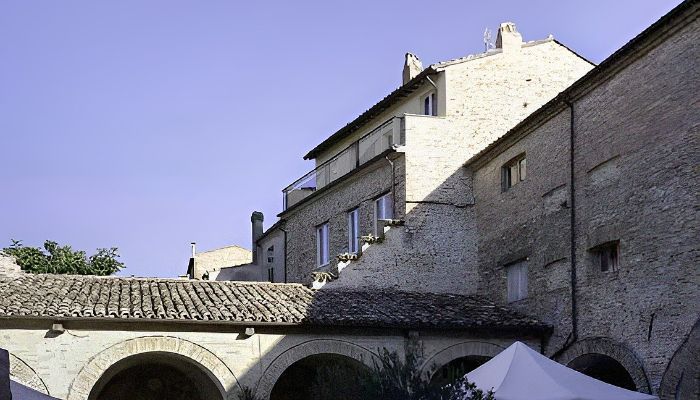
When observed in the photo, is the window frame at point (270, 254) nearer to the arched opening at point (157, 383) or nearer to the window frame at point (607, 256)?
the arched opening at point (157, 383)

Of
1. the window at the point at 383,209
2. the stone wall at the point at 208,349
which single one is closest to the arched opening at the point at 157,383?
the stone wall at the point at 208,349

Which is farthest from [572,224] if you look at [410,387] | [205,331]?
[410,387]

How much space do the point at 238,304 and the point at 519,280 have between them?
567 cm

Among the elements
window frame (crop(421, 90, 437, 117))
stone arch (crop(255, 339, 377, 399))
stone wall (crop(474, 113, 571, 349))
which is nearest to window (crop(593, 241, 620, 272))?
stone wall (crop(474, 113, 571, 349))

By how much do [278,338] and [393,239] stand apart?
464cm

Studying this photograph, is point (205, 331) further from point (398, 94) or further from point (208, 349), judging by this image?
point (398, 94)

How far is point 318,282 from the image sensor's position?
20.5 metres

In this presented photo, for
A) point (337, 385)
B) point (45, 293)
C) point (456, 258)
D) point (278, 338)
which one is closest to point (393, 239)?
point (456, 258)

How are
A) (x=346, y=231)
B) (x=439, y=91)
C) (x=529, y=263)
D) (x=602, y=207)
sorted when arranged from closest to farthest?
(x=602, y=207) → (x=529, y=263) → (x=439, y=91) → (x=346, y=231)

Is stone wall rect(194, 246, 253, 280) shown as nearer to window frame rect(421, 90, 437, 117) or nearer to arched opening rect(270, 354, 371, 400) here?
window frame rect(421, 90, 437, 117)

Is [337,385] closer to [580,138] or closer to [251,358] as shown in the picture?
[251,358]

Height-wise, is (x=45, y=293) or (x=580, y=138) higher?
(x=580, y=138)

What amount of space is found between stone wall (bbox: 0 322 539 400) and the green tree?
1818 centimetres

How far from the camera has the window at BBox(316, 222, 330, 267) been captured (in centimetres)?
2574
